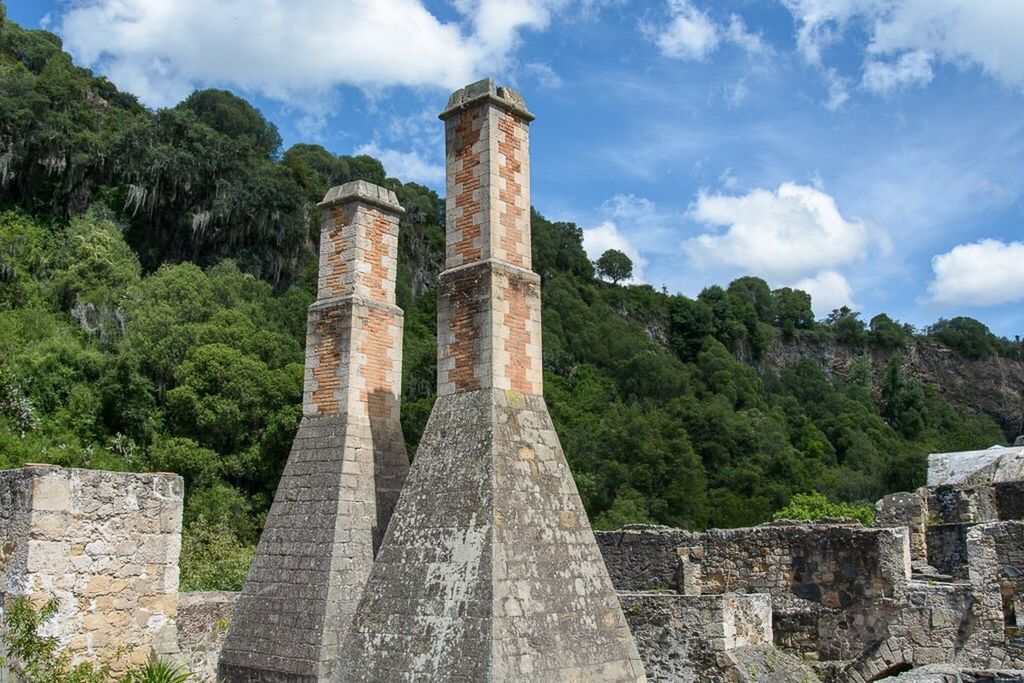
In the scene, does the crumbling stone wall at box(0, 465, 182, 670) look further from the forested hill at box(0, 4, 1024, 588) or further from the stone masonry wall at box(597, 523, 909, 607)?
the forested hill at box(0, 4, 1024, 588)

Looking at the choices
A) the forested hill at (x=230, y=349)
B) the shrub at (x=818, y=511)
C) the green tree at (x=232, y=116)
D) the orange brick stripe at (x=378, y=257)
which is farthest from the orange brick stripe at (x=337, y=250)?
the green tree at (x=232, y=116)

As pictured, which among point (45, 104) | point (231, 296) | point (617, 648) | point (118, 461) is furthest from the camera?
point (45, 104)

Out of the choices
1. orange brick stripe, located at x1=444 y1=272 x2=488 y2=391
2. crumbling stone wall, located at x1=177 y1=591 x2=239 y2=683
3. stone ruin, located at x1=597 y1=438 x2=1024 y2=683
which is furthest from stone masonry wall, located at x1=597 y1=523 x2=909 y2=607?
crumbling stone wall, located at x1=177 y1=591 x2=239 y2=683

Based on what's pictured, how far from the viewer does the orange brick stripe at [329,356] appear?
11586mm

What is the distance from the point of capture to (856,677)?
Answer: 11609mm

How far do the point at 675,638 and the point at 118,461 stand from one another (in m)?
22.7

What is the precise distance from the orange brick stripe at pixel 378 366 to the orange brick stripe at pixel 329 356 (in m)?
0.27

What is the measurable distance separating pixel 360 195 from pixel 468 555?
559 cm

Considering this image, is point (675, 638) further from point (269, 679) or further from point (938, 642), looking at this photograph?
point (269, 679)

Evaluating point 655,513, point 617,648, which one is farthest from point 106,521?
point 655,513

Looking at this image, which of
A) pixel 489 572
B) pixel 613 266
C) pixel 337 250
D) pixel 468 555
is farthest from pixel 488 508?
pixel 613 266

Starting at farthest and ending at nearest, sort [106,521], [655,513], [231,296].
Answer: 1. [655,513]
2. [231,296]
3. [106,521]

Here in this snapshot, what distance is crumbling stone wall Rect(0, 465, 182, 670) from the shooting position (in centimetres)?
657

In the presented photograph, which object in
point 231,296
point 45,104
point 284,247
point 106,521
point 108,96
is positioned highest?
point 108,96
